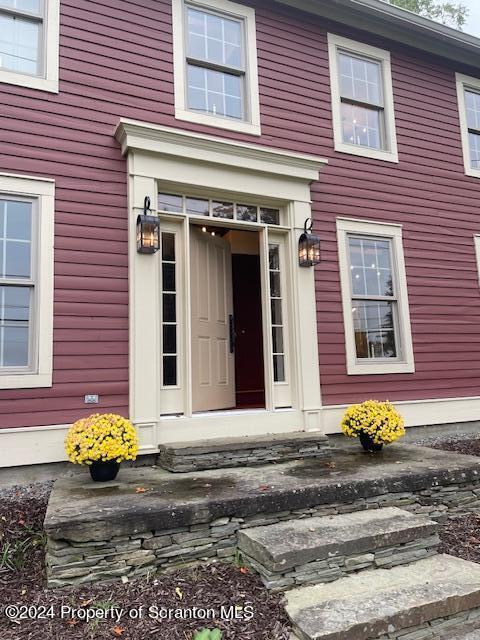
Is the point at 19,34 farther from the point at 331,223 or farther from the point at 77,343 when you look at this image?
the point at 331,223

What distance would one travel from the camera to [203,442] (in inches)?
162

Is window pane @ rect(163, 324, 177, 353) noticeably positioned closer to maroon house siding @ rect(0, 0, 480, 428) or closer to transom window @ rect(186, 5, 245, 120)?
maroon house siding @ rect(0, 0, 480, 428)

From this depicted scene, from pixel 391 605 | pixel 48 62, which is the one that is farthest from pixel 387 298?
pixel 48 62

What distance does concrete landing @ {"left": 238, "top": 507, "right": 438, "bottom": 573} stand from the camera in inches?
102

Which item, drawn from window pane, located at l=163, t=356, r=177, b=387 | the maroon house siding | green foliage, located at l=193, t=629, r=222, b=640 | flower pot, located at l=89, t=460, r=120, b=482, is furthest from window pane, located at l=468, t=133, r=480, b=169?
green foliage, located at l=193, t=629, r=222, b=640

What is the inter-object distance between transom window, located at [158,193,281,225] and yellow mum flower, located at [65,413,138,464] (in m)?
2.08

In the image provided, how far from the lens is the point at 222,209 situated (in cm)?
489

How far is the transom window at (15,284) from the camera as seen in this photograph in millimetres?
3936

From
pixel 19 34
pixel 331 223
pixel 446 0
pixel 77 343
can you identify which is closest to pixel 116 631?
pixel 77 343

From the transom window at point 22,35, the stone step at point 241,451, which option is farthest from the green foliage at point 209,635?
the transom window at point 22,35

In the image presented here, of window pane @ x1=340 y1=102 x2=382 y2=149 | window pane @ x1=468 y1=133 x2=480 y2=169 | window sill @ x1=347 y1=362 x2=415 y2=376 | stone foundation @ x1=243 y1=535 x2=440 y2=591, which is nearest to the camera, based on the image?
stone foundation @ x1=243 y1=535 x2=440 y2=591

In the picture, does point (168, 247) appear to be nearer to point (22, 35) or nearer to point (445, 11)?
point (22, 35)

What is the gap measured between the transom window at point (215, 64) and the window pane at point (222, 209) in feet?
3.42

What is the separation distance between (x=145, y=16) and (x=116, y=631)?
5244mm
